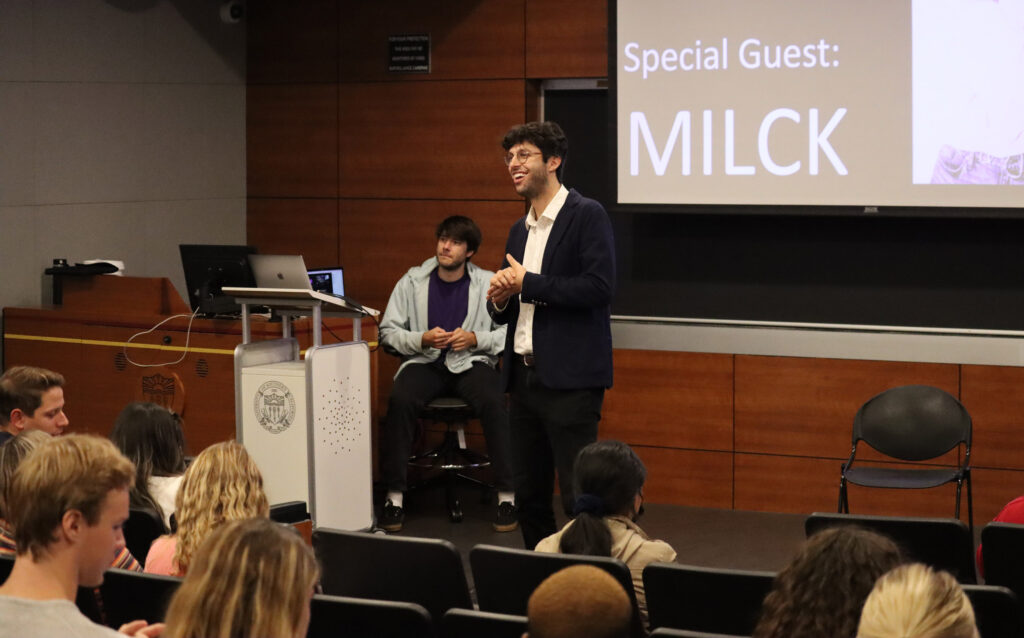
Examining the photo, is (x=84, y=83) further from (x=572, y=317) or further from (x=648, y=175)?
(x=572, y=317)

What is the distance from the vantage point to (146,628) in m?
2.38

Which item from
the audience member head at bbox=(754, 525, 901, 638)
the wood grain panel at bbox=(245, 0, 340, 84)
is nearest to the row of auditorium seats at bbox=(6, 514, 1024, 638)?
the audience member head at bbox=(754, 525, 901, 638)

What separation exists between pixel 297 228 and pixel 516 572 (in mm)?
4852

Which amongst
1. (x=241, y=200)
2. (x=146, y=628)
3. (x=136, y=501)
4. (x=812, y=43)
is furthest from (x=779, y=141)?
(x=146, y=628)

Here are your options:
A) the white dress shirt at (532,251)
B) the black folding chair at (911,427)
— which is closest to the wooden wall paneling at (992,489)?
the black folding chair at (911,427)

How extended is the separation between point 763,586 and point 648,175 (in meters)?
3.93

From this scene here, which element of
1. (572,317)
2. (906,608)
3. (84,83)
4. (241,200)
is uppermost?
(84,83)

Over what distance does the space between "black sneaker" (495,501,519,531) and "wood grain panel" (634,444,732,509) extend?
2.75 feet

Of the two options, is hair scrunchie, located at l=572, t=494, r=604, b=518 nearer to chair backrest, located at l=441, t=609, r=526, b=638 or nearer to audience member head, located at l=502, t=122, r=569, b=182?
chair backrest, located at l=441, t=609, r=526, b=638

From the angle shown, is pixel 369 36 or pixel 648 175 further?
pixel 369 36

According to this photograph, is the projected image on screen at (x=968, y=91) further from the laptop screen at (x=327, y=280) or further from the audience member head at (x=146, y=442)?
the audience member head at (x=146, y=442)

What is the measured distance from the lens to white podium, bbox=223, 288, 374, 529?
523 centimetres

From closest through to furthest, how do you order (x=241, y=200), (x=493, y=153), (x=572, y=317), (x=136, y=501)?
1. (x=136, y=501)
2. (x=572, y=317)
3. (x=493, y=153)
4. (x=241, y=200)

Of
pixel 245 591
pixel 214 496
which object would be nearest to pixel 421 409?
pixel 214 496
